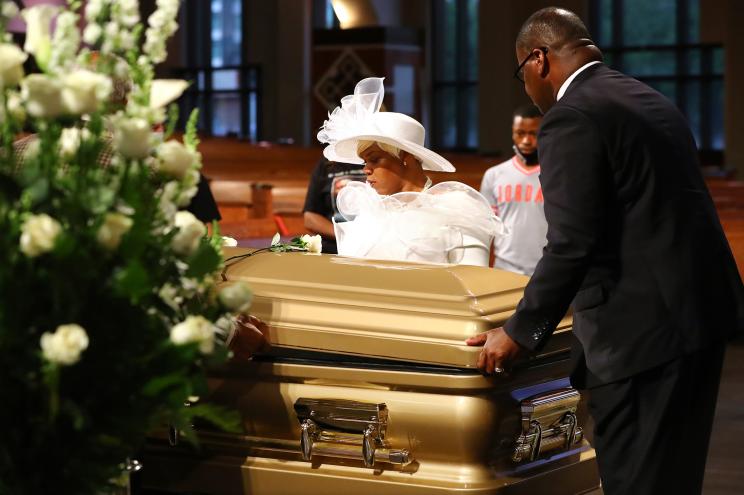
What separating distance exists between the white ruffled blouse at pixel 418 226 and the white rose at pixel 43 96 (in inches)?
66.3

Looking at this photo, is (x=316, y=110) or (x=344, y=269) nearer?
(x=344, y=269)

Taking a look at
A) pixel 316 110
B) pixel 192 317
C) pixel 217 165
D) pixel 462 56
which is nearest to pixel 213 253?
pixel 192 317

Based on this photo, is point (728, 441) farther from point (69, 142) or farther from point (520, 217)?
point (69, 142)

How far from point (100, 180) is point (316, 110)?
16.9 meters

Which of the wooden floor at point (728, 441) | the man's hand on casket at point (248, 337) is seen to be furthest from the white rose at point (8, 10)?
the wooden floor at point (728, 441)

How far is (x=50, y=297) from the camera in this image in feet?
5.02

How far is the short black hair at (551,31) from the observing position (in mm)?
A: 2727

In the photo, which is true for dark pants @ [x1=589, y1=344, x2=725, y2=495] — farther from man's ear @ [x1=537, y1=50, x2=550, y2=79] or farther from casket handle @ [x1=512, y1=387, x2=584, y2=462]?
man's ear @ [x1=537, y1=50, x2=550, y2=79]

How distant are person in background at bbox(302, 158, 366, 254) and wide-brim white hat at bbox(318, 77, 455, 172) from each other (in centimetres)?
187

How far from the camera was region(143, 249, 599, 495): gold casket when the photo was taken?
2.62 metres

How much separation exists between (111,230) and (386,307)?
4.04 ft

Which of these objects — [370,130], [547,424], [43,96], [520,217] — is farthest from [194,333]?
[520,217]

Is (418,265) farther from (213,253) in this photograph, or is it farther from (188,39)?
(188,39)

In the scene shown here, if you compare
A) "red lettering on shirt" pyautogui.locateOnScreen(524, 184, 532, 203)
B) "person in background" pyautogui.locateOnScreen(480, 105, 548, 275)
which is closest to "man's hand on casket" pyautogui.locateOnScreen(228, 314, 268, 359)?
"person in background" pyautogui.locateOnScreen(480, 105, 548, 275)
